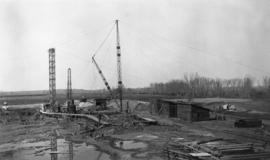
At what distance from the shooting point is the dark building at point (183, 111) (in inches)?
1426

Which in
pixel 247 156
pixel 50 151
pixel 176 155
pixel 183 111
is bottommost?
pixel 50 151

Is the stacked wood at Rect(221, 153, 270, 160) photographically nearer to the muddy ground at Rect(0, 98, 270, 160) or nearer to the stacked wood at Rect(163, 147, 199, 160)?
the stacked wood at Rect(163, 147, 199, 160)

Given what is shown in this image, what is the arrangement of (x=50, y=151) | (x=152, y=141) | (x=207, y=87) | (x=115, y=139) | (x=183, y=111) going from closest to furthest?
(x=50, y=151) < (x=152, y=141) < (x=115, y=139) < (x=183, y=111) < (x=207, y=87)

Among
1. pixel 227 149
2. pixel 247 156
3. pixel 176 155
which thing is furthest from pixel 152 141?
pixel 247 156

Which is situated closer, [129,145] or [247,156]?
[247,156]

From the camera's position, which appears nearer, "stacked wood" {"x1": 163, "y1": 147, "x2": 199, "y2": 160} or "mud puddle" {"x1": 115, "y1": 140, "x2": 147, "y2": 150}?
"stacked wood" {"x1": 163, "y1": 147, "x2": 199, "y2": 160}

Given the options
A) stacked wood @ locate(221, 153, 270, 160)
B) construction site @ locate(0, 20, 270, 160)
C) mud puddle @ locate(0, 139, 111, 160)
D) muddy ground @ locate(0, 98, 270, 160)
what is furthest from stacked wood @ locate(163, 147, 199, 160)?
mud puddle @ locate(0, 139, 111, 160)

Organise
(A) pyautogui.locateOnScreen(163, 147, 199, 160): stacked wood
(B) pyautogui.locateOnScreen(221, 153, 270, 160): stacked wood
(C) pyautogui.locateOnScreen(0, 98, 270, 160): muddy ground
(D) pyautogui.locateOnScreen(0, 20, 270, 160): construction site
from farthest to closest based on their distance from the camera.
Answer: (C) pyautogui.locateOnScreen(0, 98, 270, 160): muddy ground, (D) pyautogui.locateOnScreen(0, 20, 270, 160): construction site, (A) pyautogui.locateOnScreen(163, 147, 199, 160): stacked wood, (B) pyautogui.locateOnScreen(221, 153, 270, 160): stacked wood

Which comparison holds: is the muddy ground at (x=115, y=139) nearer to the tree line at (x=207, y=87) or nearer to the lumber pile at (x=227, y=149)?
the lumber pile at (x=227, y=149)

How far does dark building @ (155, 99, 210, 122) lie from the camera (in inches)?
1426

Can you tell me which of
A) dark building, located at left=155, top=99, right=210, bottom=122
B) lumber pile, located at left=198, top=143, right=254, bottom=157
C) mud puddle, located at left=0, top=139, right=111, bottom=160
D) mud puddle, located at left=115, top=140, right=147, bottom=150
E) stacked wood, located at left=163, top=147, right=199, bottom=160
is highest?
dark building, located at left=155, top=99, right=210, bottom=122

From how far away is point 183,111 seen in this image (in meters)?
38.0

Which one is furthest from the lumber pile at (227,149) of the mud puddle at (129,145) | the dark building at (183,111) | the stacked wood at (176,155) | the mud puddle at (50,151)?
the dark building at (183,111)

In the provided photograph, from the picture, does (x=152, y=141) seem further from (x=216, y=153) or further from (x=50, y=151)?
(x=50, y=151)
